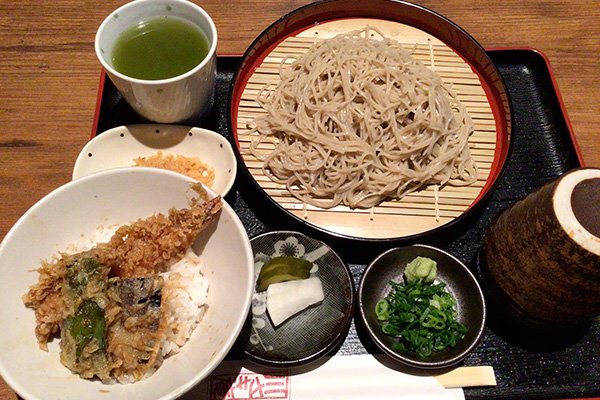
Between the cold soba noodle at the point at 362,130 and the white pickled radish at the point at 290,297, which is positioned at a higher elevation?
the cold soba noodle at the point at 362,130

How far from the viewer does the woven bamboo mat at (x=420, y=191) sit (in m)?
2.32

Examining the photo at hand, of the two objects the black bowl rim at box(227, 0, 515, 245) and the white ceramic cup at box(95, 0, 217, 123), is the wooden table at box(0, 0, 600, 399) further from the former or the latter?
the white ceramic cup at box(95, 0, 217, 123)

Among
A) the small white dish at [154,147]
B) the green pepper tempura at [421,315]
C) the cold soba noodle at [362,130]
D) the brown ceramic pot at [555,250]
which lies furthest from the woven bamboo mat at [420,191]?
the brown ceramic pot at [555,250]

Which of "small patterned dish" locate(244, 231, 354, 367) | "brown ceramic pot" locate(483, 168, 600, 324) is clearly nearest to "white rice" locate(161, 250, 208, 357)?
"small patterned dish" locate(244, 231, 354, 367)

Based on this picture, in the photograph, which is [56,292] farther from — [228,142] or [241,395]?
[228,142]

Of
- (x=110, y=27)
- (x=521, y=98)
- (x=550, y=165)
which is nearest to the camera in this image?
(x=110, y=27)

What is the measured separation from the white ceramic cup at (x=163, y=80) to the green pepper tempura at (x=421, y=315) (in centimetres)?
133

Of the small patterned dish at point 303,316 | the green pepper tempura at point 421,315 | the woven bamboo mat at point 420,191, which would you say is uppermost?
the woven bamboo mat at point 420,191

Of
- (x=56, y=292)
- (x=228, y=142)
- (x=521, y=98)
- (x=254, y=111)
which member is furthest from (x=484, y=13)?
A: (x=56, y=292)

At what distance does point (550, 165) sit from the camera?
2551mm

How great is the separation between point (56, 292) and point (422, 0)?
290cm

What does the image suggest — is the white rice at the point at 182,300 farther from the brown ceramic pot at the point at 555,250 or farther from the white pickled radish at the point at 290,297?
the brown ceramic pot at the point at 555,250

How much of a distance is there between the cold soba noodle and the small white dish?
0.20m

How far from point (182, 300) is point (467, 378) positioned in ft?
4.00
